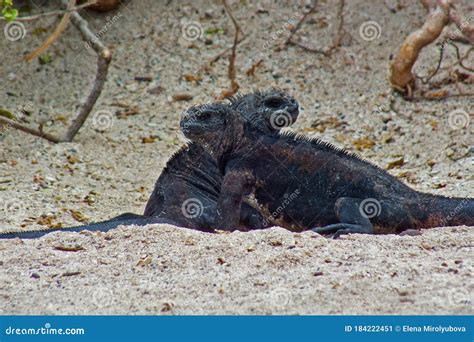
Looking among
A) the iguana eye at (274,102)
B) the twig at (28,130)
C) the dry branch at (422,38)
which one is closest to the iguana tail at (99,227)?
the iguana eye at (274,102)

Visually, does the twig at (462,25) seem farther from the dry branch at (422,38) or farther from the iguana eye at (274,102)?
the iguana eye at (274,102)

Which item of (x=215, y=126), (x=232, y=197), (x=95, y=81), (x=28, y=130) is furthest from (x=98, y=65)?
(x=232, y=197)

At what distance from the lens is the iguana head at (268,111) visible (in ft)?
24.9

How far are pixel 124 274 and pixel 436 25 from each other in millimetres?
5450

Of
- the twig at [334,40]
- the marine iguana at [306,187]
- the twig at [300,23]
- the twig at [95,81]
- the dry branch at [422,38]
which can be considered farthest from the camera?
the twig at [300,23]

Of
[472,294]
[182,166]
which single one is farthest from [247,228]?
[472,294]

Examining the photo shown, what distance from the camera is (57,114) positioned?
11875 mm

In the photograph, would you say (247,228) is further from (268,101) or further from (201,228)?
(268,101)

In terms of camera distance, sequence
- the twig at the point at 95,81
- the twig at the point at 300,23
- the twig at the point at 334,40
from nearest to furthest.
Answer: the twig at the point at 95,81 < the twig at the point at 334,40 < the twig at the point at 300,23

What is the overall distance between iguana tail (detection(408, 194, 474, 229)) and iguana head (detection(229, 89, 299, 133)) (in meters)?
1.33

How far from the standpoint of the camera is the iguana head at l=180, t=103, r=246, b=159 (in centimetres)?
746

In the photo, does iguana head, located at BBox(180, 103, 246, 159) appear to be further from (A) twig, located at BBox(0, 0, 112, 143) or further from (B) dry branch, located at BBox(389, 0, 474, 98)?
(A) twig, located at BBox(0, 0, 112, 143)

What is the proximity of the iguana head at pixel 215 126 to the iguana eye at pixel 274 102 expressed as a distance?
238mm

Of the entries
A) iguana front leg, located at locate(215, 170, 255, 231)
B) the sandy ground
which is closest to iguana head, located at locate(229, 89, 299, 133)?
iguana front leg, located at locate(215, 170, 255, 231)
